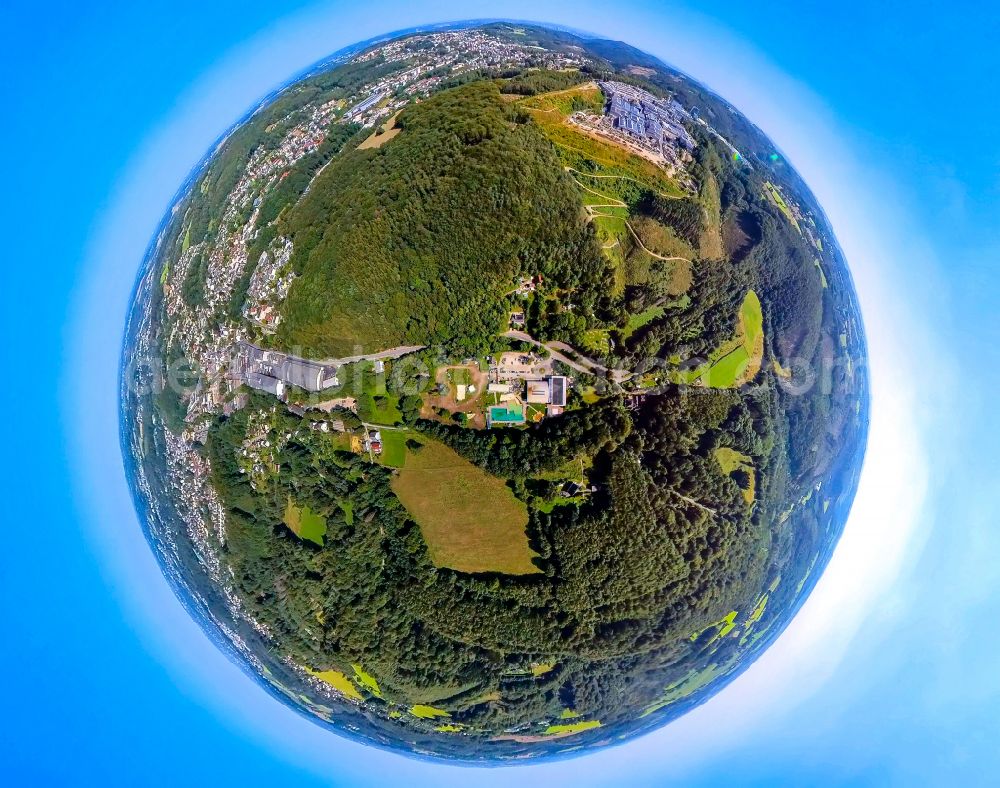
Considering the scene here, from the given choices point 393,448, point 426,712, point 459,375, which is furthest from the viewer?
point 426,712

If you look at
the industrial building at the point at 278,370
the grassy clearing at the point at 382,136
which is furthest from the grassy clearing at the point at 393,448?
the grassy clearing at the point at 382,136

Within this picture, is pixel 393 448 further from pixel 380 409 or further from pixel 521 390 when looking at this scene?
pixel 521 390

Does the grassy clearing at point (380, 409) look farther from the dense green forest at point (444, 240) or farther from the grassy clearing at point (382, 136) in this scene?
the grassy clearing at point (382, 136)

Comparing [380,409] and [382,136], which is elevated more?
[382,136]

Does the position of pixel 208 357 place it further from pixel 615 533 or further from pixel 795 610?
pixel 795 610

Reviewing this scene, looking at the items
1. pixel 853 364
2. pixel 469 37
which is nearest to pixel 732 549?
pixel 853 364

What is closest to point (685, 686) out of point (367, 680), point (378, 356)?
point (367, 680)

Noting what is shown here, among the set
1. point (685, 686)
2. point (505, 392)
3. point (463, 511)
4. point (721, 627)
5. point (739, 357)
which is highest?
point (739, 357)
